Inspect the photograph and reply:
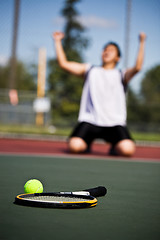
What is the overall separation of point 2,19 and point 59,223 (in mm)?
15656

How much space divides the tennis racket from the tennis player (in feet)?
10.3

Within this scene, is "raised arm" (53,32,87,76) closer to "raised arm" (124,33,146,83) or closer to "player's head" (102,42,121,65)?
"player's head" (102,42,121,65)

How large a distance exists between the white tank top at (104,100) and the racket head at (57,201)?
3.35 m

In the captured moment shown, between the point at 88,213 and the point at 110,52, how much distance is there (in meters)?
3.82

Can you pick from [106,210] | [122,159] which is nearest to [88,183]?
[106,210]

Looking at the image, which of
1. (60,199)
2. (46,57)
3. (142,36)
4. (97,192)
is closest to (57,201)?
(60,199)

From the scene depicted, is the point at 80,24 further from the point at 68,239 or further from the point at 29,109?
the point at 68,239

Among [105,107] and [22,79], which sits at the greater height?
[105,107]

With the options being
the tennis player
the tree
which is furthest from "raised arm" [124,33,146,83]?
the tree

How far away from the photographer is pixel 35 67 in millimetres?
33719

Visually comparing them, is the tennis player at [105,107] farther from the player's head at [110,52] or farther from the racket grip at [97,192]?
the racket grip at [97,192]

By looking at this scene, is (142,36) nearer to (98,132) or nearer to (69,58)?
(98,132)

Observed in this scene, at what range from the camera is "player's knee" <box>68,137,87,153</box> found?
5605 millimetres

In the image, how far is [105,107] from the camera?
18.4 ft
